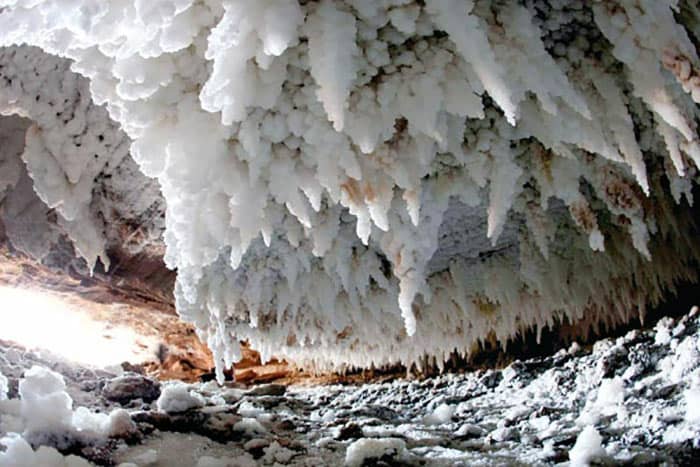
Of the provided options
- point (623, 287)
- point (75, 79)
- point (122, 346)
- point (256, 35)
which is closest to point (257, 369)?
point (122, 346)

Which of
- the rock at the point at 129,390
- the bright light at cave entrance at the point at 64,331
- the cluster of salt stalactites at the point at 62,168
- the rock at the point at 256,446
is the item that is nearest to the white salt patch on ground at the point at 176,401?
the rock at the point at 129,390

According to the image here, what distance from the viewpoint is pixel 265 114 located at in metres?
2.32

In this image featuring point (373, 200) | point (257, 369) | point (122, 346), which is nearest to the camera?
point (373, 200)

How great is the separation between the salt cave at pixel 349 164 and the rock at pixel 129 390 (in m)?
0.08

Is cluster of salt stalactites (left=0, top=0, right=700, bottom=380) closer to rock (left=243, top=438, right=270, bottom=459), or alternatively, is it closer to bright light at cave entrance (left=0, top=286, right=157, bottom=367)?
rock (left=243, top=438, right=270, bottom=459)

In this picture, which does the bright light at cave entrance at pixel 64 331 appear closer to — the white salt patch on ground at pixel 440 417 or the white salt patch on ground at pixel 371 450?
the white salt patch on ground at pixel 440 417

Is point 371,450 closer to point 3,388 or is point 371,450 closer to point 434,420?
point 434,420

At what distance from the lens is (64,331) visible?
264 inches

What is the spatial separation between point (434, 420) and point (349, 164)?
2.09 meters

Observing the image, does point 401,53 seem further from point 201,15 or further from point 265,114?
point 201,15

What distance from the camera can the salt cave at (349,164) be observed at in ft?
6.86

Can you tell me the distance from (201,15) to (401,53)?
69 centimetres

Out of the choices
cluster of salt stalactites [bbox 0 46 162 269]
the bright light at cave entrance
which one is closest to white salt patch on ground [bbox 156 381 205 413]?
cluster of salt stalactites [bbox 0 46 162 269]

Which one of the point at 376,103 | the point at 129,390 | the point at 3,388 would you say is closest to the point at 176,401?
the point at 129,390
